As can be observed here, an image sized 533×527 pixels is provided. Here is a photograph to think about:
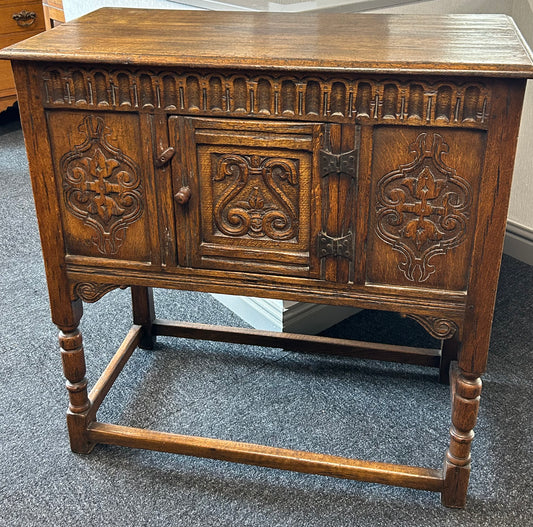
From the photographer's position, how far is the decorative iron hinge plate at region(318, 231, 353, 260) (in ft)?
4.09

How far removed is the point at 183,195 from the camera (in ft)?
4.11

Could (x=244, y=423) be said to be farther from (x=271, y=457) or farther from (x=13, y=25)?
(x=13, y=25)

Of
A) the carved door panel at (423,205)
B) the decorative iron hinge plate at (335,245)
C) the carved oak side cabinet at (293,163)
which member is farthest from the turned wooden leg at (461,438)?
the decorative iron hinge plate at (335,245)

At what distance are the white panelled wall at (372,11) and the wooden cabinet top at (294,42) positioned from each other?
278mm

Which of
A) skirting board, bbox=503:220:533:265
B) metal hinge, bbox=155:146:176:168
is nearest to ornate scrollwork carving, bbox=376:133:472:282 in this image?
metal hinge, bbox=155:146:176:168

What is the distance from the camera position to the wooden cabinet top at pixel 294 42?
43.4 inches

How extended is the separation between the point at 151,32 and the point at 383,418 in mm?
994

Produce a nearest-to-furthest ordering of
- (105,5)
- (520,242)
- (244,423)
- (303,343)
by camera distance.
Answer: (244,423) → (303,343) → (105,5) → (520,242)

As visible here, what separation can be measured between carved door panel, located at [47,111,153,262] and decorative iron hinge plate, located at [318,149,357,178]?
0.32 metres

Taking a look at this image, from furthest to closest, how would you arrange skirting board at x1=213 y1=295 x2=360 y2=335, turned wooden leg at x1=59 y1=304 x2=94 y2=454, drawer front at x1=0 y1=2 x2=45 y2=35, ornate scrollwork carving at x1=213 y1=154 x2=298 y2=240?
drawer front at x1=0 y1=2 x2=45 y2=35 → skirting board at x1=213 y1=295 x2=360 y2=335 → turned wooden leg at x1=59 y1=304 x2=94 y2=454 → ornate scrollwork carving at x1=213 y1=154 x2=298 y2=240

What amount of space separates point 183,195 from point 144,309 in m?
0.69

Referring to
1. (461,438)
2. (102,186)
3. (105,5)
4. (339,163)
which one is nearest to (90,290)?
(102,186)

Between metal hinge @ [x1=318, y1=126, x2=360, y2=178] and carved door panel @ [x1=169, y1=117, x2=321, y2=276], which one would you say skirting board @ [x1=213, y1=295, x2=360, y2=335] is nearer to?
carved door panel @ [x1=169, y1=117, x2=321, y2=276]

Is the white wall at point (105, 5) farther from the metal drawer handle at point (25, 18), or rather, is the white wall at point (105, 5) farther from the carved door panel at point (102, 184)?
the metal drawer handle at point (25, 18)
